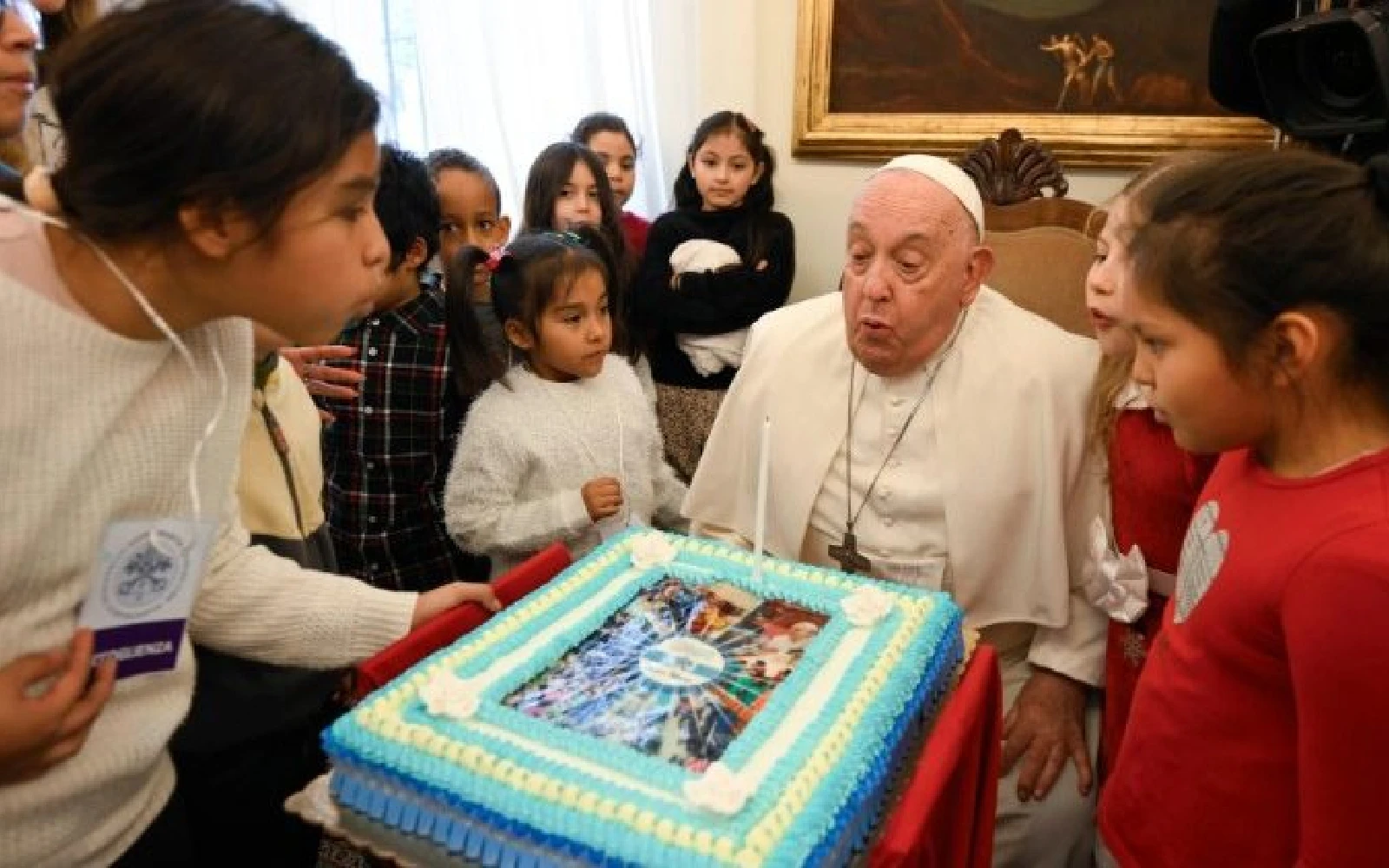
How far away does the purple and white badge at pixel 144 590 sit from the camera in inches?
42.4

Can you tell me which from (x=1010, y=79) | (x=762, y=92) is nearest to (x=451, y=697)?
(x=1010, y=79)

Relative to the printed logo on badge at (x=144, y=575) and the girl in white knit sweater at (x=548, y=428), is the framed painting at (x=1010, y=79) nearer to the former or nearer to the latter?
the girl in white knit sweater at (x=548, y=428)

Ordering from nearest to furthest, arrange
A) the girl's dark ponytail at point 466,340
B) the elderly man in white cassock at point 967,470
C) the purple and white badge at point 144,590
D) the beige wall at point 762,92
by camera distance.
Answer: the purple and white badge at point 144,590 → the elderly man in white cassock at point 967,470 → the girl's dark ponytail at point 466,340 → the beige wall at point 762,92

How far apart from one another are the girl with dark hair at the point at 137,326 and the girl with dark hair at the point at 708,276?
2408mm

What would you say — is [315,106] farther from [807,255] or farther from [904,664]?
[807,255]

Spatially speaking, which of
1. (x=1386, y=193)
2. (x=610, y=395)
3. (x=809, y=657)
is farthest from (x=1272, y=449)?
(x=610, y=395)

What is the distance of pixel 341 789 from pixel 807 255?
360 cm

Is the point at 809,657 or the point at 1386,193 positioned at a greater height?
the point at 1386,193

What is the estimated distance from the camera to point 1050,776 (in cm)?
190

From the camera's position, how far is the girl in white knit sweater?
240 centimetres

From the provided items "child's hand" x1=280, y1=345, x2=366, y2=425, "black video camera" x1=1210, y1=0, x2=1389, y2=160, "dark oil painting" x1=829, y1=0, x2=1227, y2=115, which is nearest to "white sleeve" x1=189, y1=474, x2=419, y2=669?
"child's hand" x1=280, y1=345, x2=366, y2=425

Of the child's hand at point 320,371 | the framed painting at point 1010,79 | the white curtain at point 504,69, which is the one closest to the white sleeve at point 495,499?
the child's hand at point 320,371

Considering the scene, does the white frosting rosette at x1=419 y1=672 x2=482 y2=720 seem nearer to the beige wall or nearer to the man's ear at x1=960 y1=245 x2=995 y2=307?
the man's ear at x1=960 y1=245 x2=995 y2=307

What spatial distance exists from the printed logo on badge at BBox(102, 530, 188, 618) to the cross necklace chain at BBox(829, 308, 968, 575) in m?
1.37
